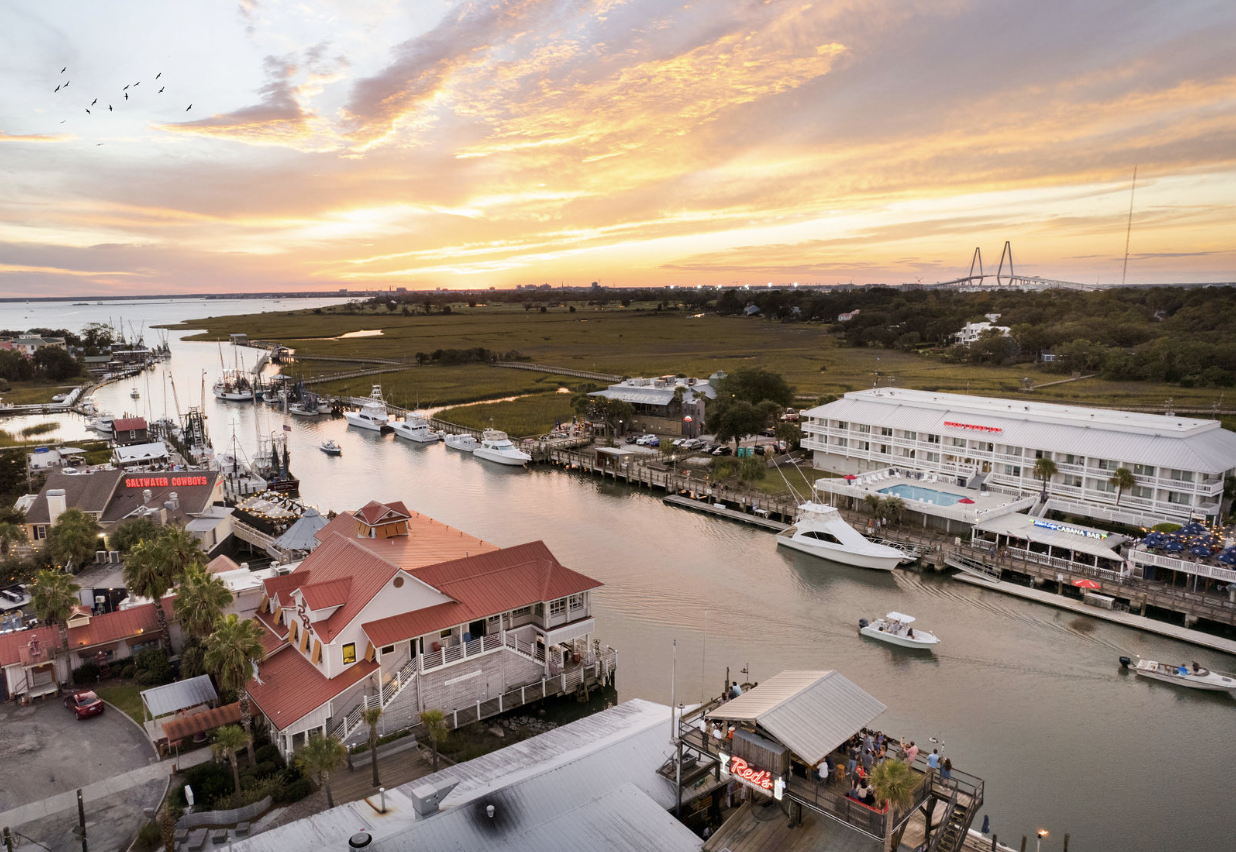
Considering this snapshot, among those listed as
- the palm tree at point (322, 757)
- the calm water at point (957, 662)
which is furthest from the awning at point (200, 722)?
the calm water at point (957, 662)

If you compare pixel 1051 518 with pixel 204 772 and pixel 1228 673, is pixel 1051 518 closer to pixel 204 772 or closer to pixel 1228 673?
pixel 1228 673

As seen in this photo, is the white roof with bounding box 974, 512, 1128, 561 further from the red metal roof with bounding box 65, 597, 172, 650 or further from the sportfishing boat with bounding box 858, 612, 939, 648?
the red metal roof with bounding box 65, 597, 172, 650

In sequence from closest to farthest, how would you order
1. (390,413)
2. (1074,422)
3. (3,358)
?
(1074,422) < (390,413) < (3,358)

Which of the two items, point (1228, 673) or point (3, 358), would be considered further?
point (3, 358)

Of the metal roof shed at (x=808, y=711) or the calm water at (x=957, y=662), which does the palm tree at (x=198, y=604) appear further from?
the metal roof shed at (x=808, y=711)

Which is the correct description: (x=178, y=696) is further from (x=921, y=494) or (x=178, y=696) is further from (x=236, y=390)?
(x=236, y=390)

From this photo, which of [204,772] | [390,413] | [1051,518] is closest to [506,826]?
[204,772]
